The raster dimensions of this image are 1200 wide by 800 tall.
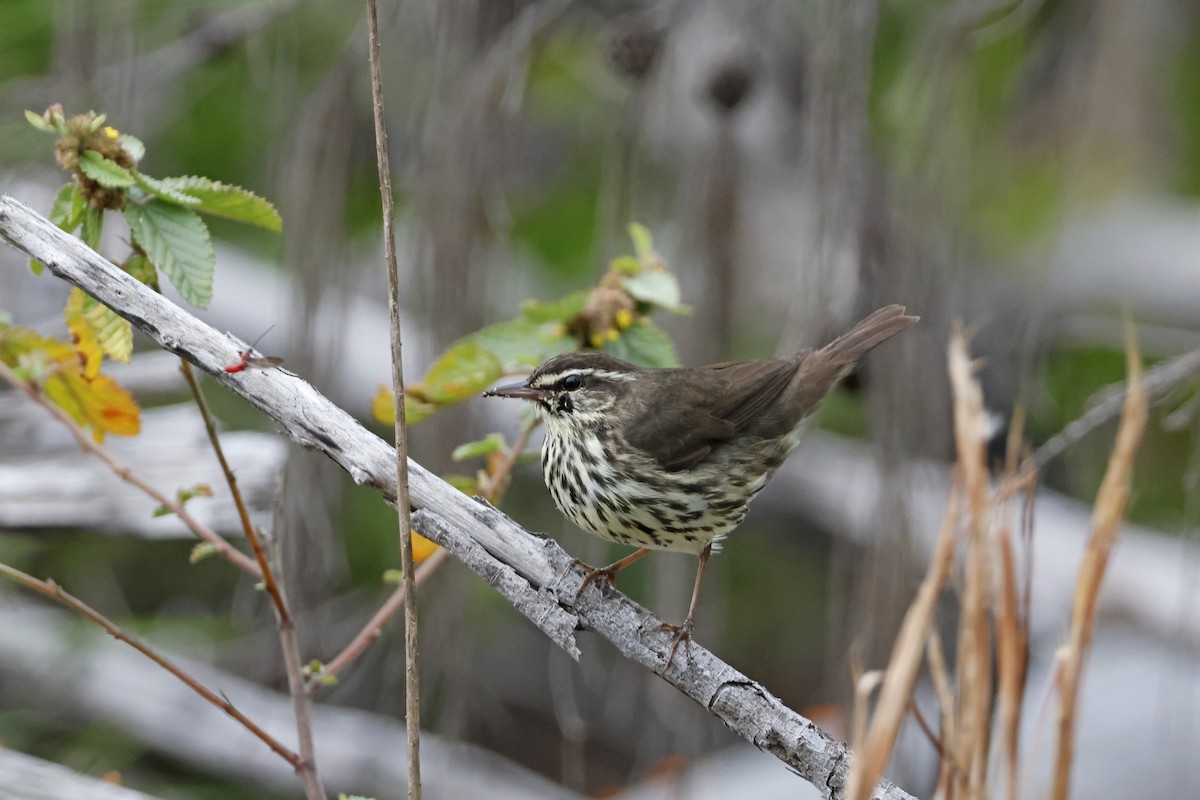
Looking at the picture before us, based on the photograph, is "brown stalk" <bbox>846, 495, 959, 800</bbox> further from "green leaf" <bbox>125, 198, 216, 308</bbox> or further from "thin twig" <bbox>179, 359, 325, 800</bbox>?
"green leaf" <bbox>125, 198, 216, 308</bbox>

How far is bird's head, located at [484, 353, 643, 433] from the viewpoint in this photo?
2.78 meters

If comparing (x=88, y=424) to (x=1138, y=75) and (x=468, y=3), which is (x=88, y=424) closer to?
(x=468, y=3)

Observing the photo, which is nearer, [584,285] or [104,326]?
[104,326]

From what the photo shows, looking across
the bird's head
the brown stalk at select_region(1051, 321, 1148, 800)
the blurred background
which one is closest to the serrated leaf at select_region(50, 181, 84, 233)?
the blurred background

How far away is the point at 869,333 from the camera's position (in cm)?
308

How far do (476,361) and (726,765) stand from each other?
3.51 meters

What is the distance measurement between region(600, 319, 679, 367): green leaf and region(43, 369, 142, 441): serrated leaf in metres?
0.98

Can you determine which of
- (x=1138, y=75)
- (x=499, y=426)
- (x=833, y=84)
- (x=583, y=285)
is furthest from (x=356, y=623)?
(x=1138, y=75)

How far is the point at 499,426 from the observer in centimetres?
496

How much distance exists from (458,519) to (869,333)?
57.2 inches

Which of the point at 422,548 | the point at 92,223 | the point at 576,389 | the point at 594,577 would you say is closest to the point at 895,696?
the point at 594,577

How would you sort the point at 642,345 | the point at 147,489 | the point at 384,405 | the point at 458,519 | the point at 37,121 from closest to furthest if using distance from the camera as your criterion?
the point at 37,121
the point at 458,519
the point at 147,489
the point at 384,405
the point at 642,345

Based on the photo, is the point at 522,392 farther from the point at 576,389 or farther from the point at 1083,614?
the point at 1083,614

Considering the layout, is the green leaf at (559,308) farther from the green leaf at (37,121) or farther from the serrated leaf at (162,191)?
the green leaf at (37,121)
